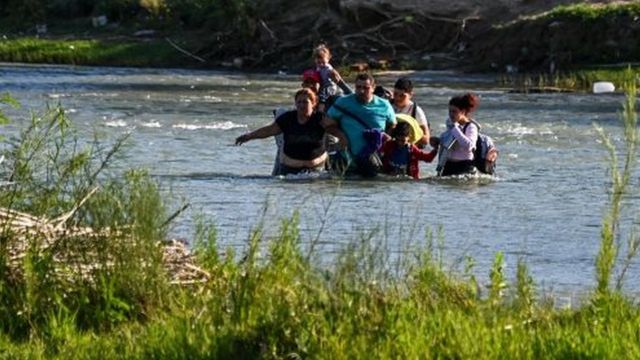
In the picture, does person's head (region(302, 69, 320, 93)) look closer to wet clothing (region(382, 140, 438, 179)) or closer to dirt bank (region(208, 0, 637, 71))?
wet clothing (region(382, 140, 438, 179))

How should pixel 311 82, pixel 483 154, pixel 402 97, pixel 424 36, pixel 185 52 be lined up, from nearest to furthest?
pixel 483 154, pixel 402 97, pixel 311 82, pixel 424 36, pixel 185 52

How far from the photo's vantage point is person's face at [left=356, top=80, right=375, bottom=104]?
59.7ft

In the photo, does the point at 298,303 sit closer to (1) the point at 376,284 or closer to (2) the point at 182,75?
(1) the point at 376,284

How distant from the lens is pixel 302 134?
18.2 metres

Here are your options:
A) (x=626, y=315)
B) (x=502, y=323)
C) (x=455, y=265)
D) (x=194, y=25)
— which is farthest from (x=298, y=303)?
(x=194, y=25)

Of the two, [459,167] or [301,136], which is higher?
[301,136]

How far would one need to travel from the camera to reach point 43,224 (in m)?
9.50

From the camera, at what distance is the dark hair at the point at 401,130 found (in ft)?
59.7

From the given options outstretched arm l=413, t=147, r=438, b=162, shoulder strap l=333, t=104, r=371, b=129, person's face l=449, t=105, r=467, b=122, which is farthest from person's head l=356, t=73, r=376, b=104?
person's face l=449, t=105, r=467, b=122

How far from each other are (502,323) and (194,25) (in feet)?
147

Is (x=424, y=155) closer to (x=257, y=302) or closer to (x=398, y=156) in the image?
(x=398, y=156)

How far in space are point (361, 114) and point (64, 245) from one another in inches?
358

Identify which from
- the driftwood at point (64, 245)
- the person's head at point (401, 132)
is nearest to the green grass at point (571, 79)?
the person's head at point (401, 132)

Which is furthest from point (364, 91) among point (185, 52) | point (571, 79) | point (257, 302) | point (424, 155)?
A: point (185, 52)
